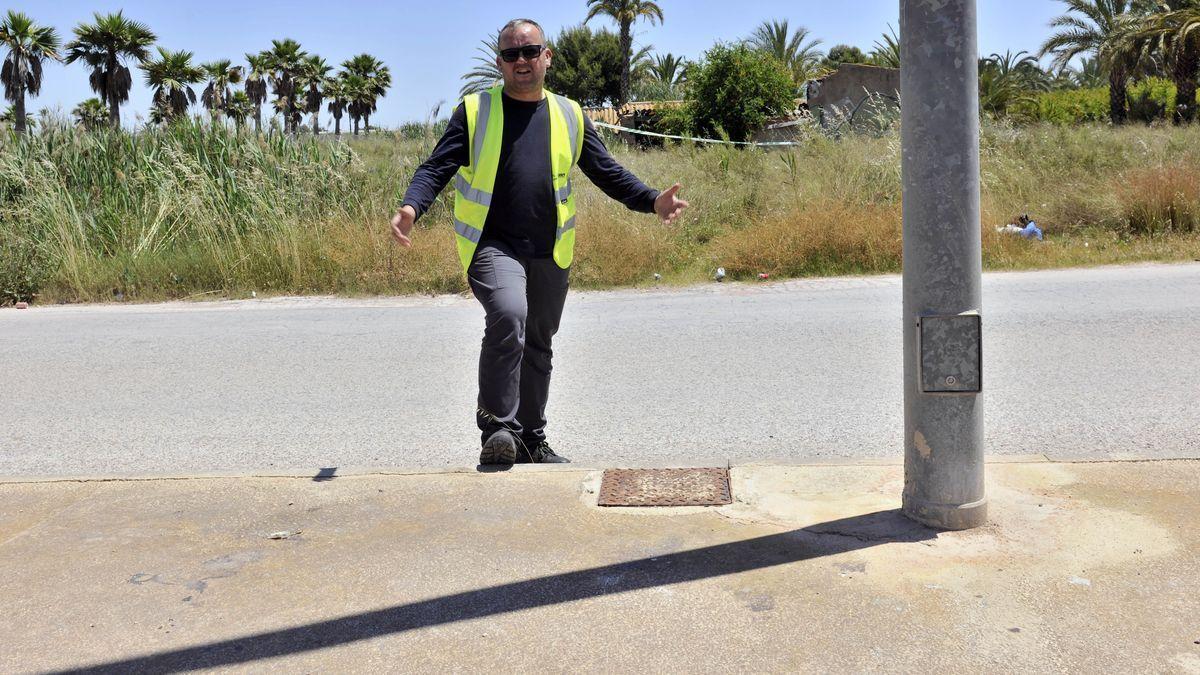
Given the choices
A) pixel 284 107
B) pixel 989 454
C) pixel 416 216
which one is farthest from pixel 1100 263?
pixel 284 107

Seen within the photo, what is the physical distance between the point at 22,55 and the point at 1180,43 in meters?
45.4

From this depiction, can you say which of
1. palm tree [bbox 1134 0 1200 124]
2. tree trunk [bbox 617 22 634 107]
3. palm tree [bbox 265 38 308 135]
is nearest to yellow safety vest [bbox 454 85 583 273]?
palm tree [bbox 1134 0 1200 124]

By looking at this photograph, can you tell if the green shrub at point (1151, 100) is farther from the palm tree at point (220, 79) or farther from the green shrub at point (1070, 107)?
the palm tree at point (220, 79)

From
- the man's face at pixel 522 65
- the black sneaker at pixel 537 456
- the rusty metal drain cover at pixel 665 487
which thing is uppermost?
the man's face at pixel 522 65

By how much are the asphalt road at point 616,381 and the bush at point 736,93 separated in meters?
23.4

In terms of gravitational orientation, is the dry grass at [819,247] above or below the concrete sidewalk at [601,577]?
above

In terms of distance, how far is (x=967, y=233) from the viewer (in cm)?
354

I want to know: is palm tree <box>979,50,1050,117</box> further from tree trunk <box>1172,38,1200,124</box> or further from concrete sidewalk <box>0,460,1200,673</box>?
concrete sidewalk <box>0,460,1200,673</box>

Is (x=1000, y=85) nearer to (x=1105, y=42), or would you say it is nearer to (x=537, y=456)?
(x=1105, y=42)

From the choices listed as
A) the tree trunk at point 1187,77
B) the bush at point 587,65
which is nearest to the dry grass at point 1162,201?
the tree trunk at point 1187,77

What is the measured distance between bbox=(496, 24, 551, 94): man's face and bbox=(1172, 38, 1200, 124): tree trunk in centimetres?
2956

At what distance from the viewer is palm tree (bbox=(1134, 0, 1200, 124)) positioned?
29.0m

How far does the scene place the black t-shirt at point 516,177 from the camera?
15.0ft

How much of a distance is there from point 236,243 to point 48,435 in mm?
7353
